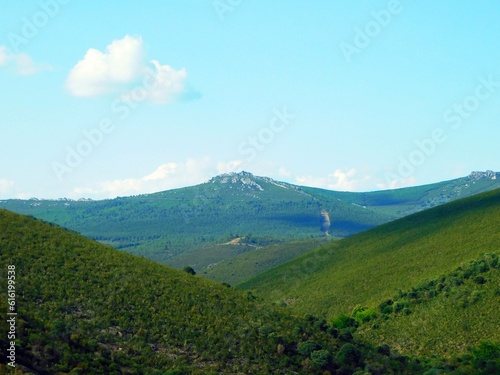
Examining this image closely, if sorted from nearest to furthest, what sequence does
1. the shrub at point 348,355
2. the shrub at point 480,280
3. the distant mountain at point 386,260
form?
the shrub at point 348,355, the shrub at point 480,280, the distant mountain at point 386,260

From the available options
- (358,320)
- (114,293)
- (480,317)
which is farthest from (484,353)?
(114,293)

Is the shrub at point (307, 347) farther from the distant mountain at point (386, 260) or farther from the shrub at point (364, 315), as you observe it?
the shrub at point (364, 315)

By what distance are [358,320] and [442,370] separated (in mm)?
27970

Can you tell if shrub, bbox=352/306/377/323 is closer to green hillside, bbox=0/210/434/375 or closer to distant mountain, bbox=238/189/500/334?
distant mountain, bbox=238/189/500/334

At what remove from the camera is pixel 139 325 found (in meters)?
51.2

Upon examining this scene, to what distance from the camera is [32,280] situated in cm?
5322

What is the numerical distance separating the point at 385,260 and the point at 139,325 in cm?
6928

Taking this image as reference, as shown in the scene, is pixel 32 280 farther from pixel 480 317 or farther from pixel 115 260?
pixel 480 317

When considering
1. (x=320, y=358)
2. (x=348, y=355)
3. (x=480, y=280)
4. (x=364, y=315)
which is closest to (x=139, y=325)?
(x=320, y=358)

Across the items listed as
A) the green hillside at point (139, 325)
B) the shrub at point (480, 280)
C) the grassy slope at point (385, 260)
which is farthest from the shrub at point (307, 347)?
the grassy slope at point (385, 260)

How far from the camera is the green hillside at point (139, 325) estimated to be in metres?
44.1

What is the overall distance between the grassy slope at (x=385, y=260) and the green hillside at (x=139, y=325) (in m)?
35.4

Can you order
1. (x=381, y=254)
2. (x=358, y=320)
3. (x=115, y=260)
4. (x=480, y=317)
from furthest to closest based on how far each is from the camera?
(x=381, y=254) < (x=358, y=320) < (x=480, y=317) < (x=115, y=260)

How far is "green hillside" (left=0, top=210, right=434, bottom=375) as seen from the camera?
44094mm
